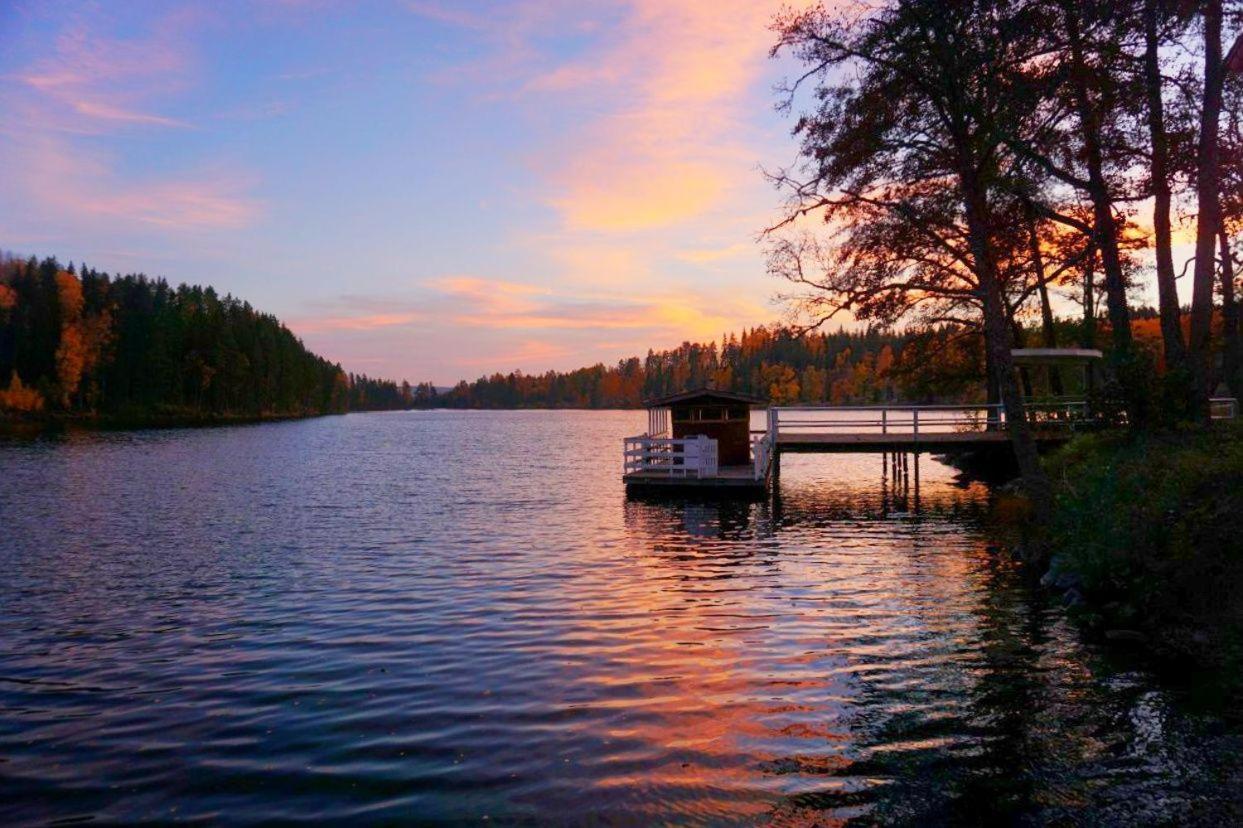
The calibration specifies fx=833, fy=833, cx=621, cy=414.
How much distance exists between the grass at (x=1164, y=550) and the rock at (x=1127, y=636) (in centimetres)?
4

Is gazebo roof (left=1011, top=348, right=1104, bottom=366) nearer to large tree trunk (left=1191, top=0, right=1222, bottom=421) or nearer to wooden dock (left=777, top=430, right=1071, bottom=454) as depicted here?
wooden dock (left=777, top=430, right=1071, bottom=454)

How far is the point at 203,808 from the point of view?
21.9 ft

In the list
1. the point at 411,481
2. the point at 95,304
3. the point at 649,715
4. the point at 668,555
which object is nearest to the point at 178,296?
the point at 95,304

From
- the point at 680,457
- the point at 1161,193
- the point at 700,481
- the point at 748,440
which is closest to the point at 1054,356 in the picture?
the point at 748,440

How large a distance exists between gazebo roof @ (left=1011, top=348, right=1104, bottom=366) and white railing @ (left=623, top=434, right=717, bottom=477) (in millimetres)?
12087

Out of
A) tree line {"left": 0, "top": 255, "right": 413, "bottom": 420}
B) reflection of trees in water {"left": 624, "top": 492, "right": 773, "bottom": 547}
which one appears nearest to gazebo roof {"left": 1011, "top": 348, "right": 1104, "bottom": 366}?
reflection of trees in water {"left": 624, "top": 492, "right": 773, "bottom": 547}

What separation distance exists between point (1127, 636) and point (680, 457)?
819 inches

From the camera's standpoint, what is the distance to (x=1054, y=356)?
31953 mm

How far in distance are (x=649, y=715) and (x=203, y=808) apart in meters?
4.19

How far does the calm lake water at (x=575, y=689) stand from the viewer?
22.4ft

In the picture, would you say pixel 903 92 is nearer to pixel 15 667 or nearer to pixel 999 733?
pixel 999 733

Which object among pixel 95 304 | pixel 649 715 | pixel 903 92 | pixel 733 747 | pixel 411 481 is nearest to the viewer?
pixel 733 747

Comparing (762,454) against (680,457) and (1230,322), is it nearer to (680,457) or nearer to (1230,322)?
(680,457)

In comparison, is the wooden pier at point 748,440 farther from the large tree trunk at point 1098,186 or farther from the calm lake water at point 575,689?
the calm lake water at point 575,689
